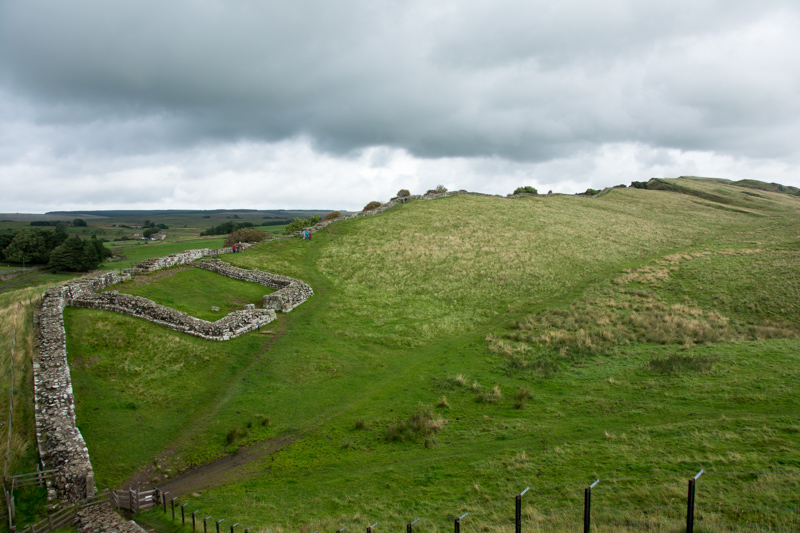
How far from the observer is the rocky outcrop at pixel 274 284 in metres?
28.2

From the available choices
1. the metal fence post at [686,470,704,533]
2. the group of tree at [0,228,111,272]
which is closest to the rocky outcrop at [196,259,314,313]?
the metal fence post at [686,470,704,533]

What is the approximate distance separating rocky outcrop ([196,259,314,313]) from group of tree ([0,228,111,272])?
48155 mm

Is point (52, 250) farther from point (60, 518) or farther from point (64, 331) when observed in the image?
point (60, 518)

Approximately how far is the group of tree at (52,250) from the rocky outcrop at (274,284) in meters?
48.2

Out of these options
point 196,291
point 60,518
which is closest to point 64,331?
point 196,291

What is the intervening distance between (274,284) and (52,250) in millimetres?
62508

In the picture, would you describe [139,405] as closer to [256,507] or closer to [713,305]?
[256,507]

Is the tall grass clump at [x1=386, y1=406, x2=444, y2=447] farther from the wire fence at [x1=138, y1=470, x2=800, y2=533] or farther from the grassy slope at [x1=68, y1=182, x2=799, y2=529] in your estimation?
the wire fence at [x1=138, y1=470, x2=800, y2=533]

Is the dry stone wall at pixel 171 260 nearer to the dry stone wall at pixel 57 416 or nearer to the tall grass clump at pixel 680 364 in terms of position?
the dry stone wall at pixel 57 416

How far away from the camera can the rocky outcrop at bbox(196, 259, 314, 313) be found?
2822 cm

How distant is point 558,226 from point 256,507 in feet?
184

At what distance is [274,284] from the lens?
Result: 106ft

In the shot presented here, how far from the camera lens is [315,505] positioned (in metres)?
12.0

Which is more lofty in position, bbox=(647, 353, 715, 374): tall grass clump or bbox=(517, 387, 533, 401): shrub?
bbox=(647, 353, 715, 374): tall grass clump
